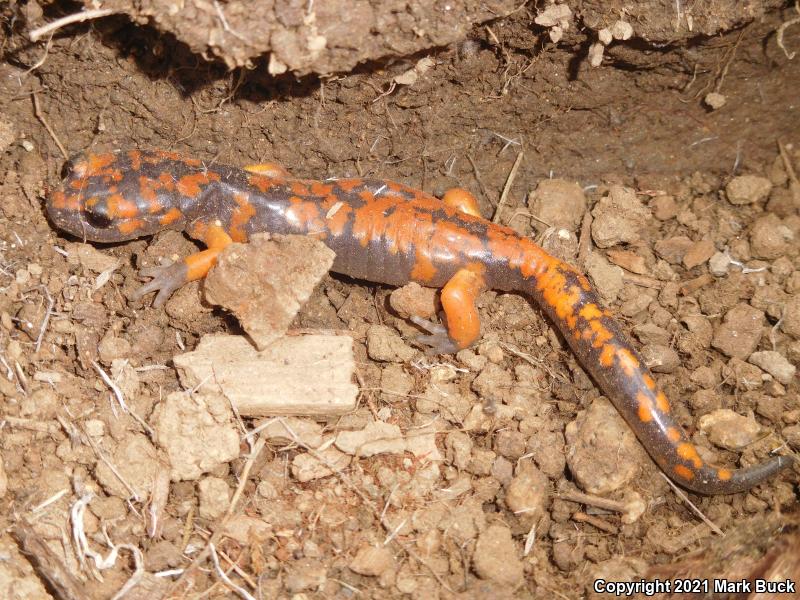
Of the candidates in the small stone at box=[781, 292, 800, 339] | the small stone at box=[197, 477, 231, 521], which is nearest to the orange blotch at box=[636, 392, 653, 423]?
the small stone at box=[781, 292, 800, 339]

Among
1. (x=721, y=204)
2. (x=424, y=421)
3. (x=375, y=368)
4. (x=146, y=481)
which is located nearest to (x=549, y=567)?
(x=424, y=421)

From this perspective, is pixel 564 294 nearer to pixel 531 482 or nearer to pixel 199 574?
pixel 531 482

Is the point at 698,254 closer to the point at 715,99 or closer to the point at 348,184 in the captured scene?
the point at 715,99

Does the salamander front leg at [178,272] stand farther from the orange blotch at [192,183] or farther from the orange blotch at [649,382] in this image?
the orange blotch at [649,382]

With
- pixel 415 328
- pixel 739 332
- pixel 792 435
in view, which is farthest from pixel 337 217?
pixel 792 435

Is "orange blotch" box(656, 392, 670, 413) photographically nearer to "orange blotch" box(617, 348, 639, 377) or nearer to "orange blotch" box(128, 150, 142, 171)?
"orange blotch" box(617, 348, 639, 377)
